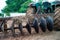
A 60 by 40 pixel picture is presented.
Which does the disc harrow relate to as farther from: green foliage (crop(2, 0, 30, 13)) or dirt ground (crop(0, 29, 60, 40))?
green foliage (crop(2, 0, 30, 13))

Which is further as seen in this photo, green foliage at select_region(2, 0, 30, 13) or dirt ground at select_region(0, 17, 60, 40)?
green foliage at select_region(2, 0, 30, 13)

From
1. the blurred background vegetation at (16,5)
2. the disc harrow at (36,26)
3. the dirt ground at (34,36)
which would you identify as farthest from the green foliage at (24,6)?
the disc harrow at (36,26)

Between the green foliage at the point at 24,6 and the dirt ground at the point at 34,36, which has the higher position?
the green foliage at the point at 24,6

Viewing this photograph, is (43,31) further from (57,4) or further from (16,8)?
(16,8)

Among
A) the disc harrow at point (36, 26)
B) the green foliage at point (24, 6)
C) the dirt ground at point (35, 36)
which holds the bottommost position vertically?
the dirt ground at point (35, 36)

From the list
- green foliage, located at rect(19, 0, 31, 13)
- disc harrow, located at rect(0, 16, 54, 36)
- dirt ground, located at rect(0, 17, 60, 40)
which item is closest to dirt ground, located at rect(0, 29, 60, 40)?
dirt ground, located at rect(0, 17, 60, 40)

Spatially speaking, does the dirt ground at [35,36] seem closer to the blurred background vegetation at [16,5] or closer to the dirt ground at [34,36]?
the dirt ground at [34,36]

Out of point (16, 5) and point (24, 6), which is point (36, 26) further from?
point (16, 5)

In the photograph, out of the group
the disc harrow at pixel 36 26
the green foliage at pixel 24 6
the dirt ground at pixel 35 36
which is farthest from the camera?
the green foliage at pixel 24 6

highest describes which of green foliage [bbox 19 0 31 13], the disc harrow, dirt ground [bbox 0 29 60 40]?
green foliage [bbox 19 0 31 13]

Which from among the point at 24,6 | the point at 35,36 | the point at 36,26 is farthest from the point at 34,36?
the point at 24,6

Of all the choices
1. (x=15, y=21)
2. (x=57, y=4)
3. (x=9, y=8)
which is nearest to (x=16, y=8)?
(x=9, y=8)

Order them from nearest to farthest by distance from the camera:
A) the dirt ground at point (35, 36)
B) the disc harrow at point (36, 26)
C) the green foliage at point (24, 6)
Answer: the dirt ground at point (35, 36) < the disc harrow at point (36, 26) < the green foliage at point (24, 6)

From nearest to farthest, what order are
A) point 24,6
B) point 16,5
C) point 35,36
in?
point 35,36
point 24,6
point 16,5
